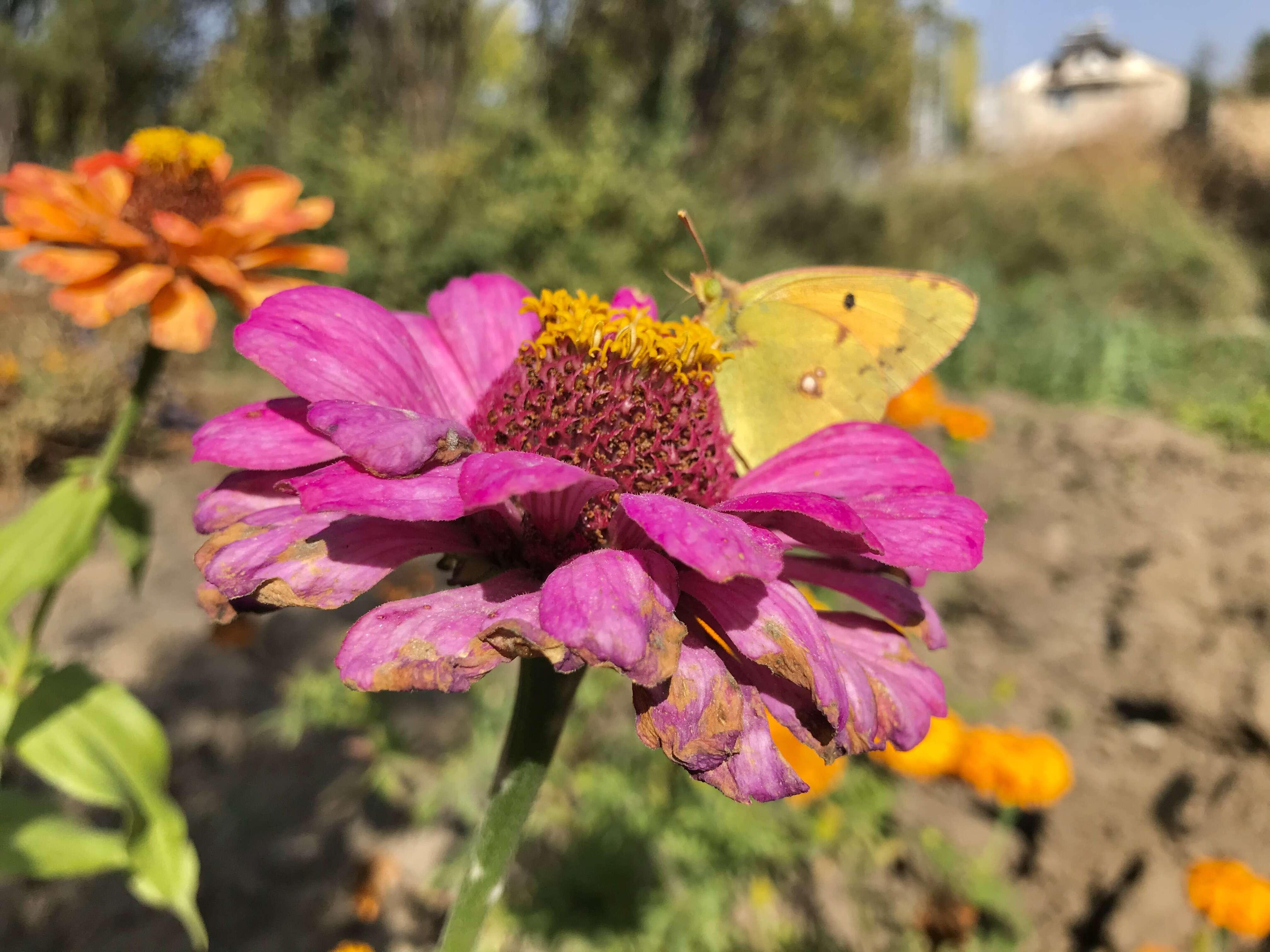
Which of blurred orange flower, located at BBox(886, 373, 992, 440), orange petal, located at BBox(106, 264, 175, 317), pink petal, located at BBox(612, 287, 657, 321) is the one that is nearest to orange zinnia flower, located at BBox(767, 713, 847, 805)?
blurred orange flower, located at BBox(886, 373, 992, 440)

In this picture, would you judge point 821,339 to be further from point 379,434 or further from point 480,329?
point 379,434

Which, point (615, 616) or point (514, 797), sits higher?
point (615, 616)

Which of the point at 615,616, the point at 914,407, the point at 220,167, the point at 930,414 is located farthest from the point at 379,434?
the point at 930,414

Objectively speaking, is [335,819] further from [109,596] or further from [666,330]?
[666,330]

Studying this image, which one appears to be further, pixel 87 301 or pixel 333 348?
pixel 87 301

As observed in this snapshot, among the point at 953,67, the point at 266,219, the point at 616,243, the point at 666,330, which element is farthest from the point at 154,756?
the point at 953,67

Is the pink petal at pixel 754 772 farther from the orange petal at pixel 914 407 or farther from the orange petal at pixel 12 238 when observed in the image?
the orange petal at pixel 914 407

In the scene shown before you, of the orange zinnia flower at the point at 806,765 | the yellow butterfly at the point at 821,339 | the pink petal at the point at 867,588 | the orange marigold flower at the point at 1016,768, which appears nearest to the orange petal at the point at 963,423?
the orange marigold flower at the point at 1016,768
